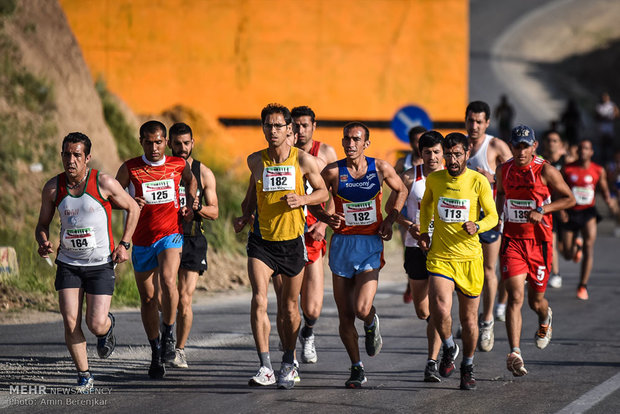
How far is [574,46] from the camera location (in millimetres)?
53500

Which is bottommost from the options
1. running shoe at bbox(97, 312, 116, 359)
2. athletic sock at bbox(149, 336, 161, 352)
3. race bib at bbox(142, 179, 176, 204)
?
A: athletic sock at bbox(149, 336, 161, 352)

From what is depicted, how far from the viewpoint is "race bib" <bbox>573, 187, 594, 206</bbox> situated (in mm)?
14773

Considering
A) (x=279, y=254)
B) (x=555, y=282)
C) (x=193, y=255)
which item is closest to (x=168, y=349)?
(x=193, y=255)

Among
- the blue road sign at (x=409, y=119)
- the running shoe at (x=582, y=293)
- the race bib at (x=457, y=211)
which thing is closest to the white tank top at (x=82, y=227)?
the race bib at (x=457, y=211)

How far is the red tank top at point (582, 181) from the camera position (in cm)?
1479

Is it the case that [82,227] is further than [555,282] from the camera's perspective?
No

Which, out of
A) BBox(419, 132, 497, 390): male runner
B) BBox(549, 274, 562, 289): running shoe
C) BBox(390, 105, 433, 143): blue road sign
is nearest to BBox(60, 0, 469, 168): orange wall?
BBox(390, 105, 433, 143): blue road sign

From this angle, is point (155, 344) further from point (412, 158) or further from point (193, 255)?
point (412, 158)

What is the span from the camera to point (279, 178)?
8523 millimetres

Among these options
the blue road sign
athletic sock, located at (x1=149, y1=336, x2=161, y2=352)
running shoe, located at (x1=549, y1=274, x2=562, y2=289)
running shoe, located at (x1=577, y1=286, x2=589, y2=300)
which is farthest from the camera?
the blue road sign

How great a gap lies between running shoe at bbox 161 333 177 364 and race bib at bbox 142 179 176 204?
1.19 metres

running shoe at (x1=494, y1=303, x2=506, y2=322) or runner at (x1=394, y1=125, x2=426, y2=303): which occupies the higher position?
runner at (x1=394, y1=125, x2=426, y2=303)

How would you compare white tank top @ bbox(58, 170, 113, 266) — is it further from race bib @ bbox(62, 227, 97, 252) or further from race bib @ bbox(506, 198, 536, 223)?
race bib @ bbox(506, 198, 536, 223)

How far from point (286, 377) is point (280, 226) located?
3.99 ft
